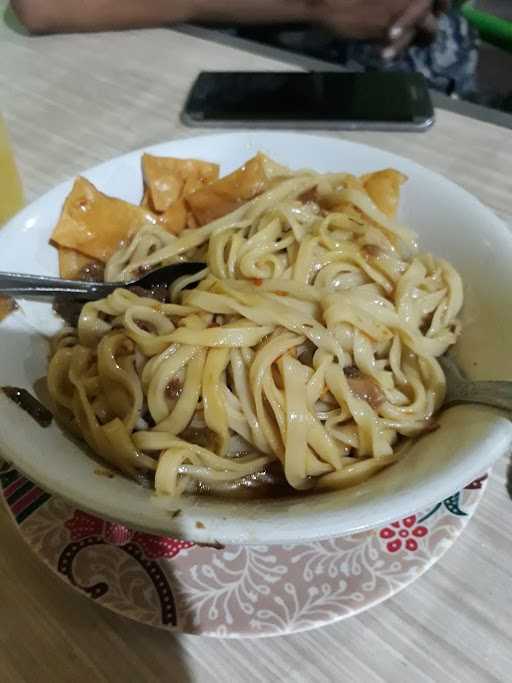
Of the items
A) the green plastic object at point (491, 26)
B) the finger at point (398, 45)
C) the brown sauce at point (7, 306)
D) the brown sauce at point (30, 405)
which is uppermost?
the green plastic object at point (491, 26)

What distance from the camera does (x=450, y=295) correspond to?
1.16m

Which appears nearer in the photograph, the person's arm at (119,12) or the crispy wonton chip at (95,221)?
the crispy wonton chip at (95,221)

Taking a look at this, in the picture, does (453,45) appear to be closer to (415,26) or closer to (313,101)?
(415,26)

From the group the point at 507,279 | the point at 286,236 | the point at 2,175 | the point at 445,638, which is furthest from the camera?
the point at 2,175

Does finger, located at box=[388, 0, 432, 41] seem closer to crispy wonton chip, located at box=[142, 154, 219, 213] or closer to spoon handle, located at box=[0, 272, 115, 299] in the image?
crispy wonton chip, located at box=[142, 154, 219, 213]

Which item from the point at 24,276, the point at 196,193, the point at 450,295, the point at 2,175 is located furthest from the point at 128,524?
the point at 2,175

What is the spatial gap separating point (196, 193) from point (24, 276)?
45cm

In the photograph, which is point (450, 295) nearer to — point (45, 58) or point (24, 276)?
point (24, 276)

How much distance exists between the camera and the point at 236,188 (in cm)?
138

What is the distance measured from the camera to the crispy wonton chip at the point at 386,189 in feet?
4.17

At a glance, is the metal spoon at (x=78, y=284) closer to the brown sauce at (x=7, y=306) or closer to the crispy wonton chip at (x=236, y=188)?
the brown sauce at (x=7, y=306)

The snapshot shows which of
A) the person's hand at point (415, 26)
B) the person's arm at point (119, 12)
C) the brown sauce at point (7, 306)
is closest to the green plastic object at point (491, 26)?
the person's hand at point (415, 26)

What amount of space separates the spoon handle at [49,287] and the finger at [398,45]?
205cm

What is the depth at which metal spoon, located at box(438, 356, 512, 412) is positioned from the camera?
876mm
